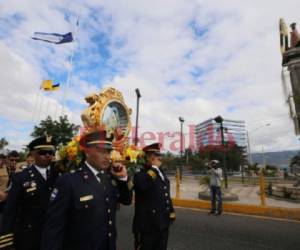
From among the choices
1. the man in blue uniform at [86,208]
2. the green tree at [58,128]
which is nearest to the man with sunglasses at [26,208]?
the man in blue uniform at [86,208]

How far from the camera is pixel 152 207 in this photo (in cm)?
325

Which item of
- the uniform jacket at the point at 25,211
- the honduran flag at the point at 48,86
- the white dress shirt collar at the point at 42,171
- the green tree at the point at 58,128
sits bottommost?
the uniform jacket at the point at 25,211

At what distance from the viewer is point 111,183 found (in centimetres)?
240

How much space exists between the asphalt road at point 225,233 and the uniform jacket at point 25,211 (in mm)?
2421

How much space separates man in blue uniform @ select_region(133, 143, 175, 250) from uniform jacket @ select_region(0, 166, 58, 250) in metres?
1.13

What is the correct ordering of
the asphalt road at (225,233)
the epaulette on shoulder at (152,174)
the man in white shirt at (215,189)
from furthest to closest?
the man in white shirt at (215,189) < the asphalt road at (225,233) < the epaulette on shoulder at (152,174)

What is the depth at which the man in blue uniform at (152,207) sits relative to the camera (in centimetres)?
313

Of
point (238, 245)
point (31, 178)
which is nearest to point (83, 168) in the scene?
point (31, 178)

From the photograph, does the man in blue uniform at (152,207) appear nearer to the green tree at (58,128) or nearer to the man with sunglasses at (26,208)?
the man with sunglasses at (26,208)

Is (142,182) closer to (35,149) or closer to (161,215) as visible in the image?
(161,215)

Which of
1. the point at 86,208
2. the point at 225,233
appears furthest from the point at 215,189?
the point at 86,208

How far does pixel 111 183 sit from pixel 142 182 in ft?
2.80

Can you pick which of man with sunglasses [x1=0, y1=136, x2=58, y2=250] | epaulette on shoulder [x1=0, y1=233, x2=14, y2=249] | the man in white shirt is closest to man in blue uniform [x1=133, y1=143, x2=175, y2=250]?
man with sunglasses [x1=0, y1=136, x2=58, y2=250]

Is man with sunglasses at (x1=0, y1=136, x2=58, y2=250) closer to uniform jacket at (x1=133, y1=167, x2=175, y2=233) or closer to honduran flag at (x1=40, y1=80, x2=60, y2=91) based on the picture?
uniform jacket at (x1=133, y1=167, x2=175, y2=233)
